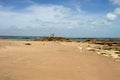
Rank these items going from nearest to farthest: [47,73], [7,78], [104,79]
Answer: [7,78] < [104,79] < [47,73]

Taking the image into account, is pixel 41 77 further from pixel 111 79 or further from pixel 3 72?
pixel 111 79

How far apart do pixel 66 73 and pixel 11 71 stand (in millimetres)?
2404

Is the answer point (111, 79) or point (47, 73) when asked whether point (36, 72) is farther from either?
point (111, 79)

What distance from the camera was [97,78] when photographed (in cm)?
778

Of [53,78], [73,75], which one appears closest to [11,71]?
[53,78]

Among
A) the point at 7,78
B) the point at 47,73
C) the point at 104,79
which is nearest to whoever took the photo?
the point at 7,78

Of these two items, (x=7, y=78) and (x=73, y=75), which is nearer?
(x=7, y=78)

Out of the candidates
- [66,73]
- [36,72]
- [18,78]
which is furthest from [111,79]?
[18,78]

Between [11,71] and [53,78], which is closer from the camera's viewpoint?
[53,78]

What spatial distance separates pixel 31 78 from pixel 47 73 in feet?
3.45

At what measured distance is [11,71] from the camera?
8336mm

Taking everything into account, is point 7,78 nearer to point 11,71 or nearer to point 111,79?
point 11,71

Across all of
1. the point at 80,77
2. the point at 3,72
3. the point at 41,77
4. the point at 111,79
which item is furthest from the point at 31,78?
the point at 111,79

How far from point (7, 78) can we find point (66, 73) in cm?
257
